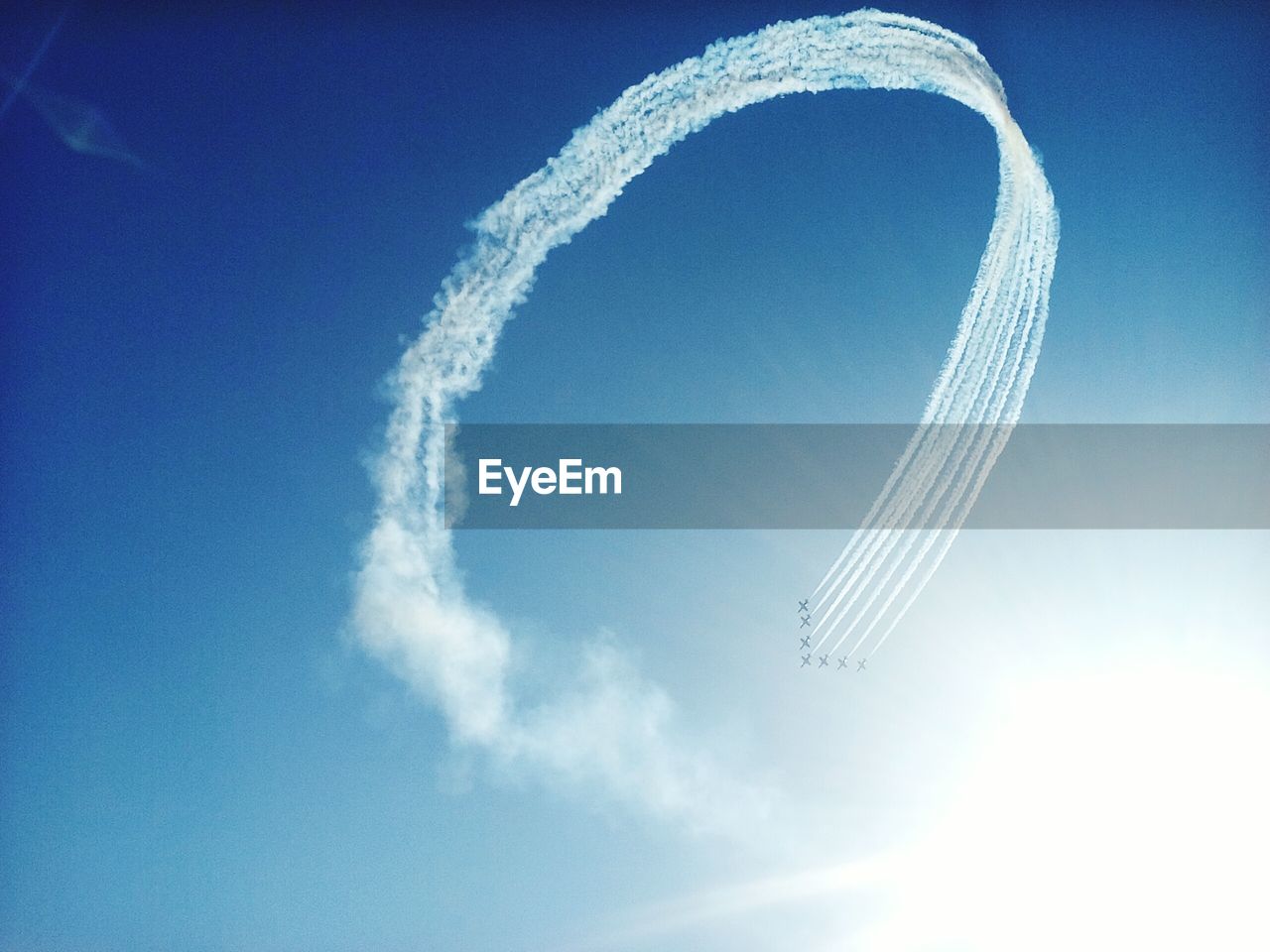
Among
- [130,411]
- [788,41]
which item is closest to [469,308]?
[130,411]

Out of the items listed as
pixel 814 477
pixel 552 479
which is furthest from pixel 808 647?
pixel 552 479

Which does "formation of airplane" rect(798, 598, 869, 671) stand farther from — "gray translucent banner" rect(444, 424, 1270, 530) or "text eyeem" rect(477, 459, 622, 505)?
"text eyeem" rect(477, 459, 622, 505)

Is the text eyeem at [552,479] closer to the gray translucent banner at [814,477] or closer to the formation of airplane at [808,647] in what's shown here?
the gray translucent banner at [814,477]

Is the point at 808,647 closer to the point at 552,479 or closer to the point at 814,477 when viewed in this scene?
the point at 814,477

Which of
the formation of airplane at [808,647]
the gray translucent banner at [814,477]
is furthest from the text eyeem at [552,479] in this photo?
the formation of airplane at [808,647]

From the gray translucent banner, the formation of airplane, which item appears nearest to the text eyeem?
the gray translucent banner

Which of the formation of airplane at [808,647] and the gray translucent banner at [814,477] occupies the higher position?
the gray translucent banner at [814,477]

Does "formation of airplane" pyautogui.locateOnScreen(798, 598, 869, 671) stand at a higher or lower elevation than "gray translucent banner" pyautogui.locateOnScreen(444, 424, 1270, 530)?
lower
